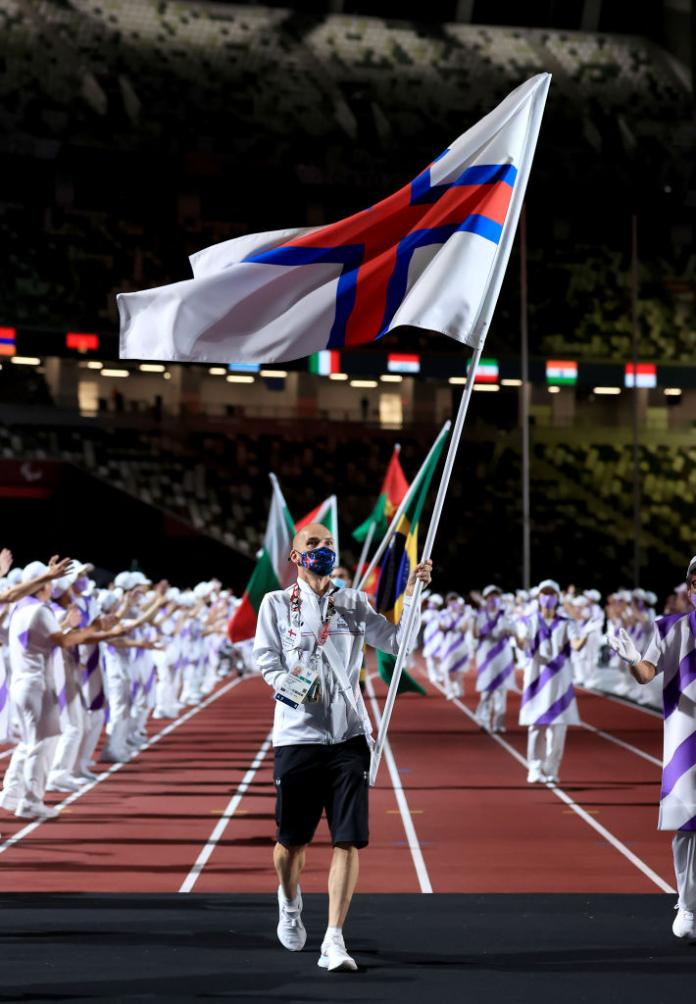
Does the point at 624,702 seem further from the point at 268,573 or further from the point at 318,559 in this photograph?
the point at 318,559

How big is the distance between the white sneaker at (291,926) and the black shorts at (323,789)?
0.33 metres

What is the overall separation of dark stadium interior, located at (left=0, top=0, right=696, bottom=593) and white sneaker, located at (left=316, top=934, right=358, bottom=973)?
144 ft

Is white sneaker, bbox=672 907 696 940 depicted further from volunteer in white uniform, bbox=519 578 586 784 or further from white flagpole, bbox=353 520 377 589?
white flagpole, bbox=353 520 377 589

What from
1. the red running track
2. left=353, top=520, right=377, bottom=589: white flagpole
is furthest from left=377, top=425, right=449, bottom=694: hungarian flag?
the red running track

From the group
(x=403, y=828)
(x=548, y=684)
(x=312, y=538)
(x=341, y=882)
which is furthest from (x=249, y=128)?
(x=341, y=882)

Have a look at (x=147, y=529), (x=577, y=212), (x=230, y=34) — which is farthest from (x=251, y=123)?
(x=147, y=529)

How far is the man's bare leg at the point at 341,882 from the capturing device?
6953 mm

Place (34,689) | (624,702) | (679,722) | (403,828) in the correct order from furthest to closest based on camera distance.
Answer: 1. (624,702)
2. (403,828)
3. (34,689)
4. (679,722)

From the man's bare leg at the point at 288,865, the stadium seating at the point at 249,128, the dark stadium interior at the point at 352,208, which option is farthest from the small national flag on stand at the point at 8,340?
the man's bare leg at the point at 288,865

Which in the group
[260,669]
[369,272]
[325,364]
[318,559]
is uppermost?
[369,272]

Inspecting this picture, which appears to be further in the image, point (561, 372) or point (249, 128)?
point (249, 128)

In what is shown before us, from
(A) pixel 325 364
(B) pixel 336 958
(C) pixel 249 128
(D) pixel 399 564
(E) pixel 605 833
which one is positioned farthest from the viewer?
(C) pixel 249 128

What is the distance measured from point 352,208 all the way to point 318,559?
54.5 m

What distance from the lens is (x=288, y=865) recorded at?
7309mm
